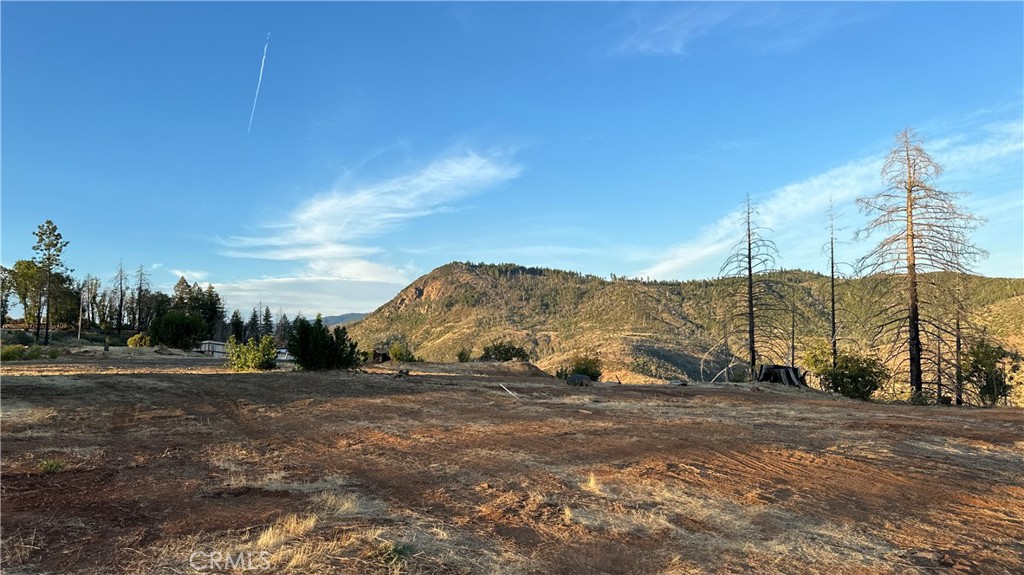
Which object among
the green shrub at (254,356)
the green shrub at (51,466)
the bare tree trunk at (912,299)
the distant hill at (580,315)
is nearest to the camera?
the green shrub at (51,466)

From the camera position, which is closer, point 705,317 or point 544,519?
point 544,519

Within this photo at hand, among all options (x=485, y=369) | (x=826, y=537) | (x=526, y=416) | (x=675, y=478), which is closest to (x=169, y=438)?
(x=526, y=416)

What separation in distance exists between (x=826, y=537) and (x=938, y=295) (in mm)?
22254

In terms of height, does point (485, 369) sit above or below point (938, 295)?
below

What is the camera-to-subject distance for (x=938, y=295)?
21906 mm

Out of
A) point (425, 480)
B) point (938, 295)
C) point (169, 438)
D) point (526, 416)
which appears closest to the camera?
point (425, 480)

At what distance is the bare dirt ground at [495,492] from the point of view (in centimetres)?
432

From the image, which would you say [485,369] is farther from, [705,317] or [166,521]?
[705,317]

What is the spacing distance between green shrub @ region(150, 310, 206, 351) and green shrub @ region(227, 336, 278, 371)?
35.7 m

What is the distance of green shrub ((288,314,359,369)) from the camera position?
2466cm

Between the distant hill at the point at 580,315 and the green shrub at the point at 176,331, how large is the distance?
38.7 meters

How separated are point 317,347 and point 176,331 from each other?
4193cm

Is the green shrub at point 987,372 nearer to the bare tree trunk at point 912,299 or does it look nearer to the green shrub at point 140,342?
the bare tree trunk at point 912,299

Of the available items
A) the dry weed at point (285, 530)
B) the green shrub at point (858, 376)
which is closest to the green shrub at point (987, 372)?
the green shrub at point (858, 376)
